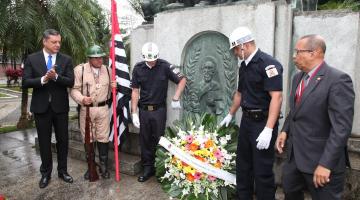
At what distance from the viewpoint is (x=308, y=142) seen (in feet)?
7.94

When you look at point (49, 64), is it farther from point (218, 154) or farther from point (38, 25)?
point (38, 25)

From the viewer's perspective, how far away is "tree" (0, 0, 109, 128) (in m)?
6.94

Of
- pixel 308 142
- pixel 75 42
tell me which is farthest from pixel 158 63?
pixel 75 42

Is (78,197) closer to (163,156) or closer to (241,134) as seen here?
(163,156)

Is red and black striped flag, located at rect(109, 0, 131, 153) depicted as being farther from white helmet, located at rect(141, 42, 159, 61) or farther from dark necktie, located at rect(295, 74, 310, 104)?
dark necktie, located at rect(295, 74, 310, 104)

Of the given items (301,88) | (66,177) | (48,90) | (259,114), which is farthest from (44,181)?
(301,88)

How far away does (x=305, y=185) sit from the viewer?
8.52 ft

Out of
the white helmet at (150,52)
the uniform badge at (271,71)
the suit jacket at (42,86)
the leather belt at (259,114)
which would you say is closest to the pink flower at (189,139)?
the leather belt at (259,114)

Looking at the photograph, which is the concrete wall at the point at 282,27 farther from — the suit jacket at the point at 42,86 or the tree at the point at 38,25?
the tree at the point at 38,25

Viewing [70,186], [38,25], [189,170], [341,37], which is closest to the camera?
[341,37]

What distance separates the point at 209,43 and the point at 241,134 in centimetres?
151

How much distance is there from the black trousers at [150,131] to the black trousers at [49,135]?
105 centimetres

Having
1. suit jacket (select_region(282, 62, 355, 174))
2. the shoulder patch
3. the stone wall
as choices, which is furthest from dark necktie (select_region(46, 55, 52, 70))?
suit jacket (select_region(282, 62, 355, 174))

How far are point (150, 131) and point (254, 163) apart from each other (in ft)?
5.33
